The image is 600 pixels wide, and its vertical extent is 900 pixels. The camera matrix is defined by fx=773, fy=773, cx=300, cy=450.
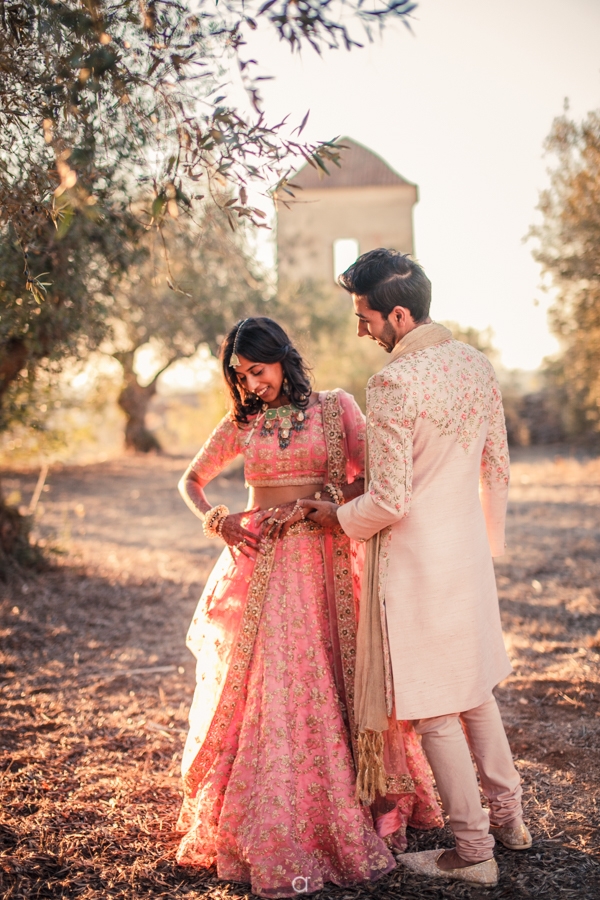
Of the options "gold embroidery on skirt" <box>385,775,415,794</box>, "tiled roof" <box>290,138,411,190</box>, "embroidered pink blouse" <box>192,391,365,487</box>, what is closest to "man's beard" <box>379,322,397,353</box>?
"embroidered pink blouse" <box>192,391,365,487</box>

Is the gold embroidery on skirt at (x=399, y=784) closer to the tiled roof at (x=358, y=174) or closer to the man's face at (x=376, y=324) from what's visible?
the man's face at (x=376, y=324)

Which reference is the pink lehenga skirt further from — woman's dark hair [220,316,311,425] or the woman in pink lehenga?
woman's dark hair [220,316,311,425]

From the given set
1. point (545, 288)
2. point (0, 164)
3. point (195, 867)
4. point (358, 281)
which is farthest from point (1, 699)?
point (545, 288)

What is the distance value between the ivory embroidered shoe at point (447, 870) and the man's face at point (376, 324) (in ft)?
5.88

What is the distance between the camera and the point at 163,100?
269cm

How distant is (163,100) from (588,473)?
15.0 meters

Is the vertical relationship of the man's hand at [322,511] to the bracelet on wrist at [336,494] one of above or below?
below

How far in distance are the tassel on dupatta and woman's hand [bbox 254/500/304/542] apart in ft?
1.19

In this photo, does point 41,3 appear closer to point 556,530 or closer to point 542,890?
point 542,890

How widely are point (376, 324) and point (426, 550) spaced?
2.61ft

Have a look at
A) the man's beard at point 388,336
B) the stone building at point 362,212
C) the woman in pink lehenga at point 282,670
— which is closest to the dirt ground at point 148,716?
the woman in pink lehenga at point 282,670

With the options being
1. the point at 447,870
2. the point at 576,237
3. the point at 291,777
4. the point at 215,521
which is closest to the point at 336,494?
the point at 215,521

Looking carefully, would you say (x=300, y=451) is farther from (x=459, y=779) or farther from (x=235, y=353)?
(x=459, y=779)

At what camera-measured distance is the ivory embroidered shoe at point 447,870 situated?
2602 mm
